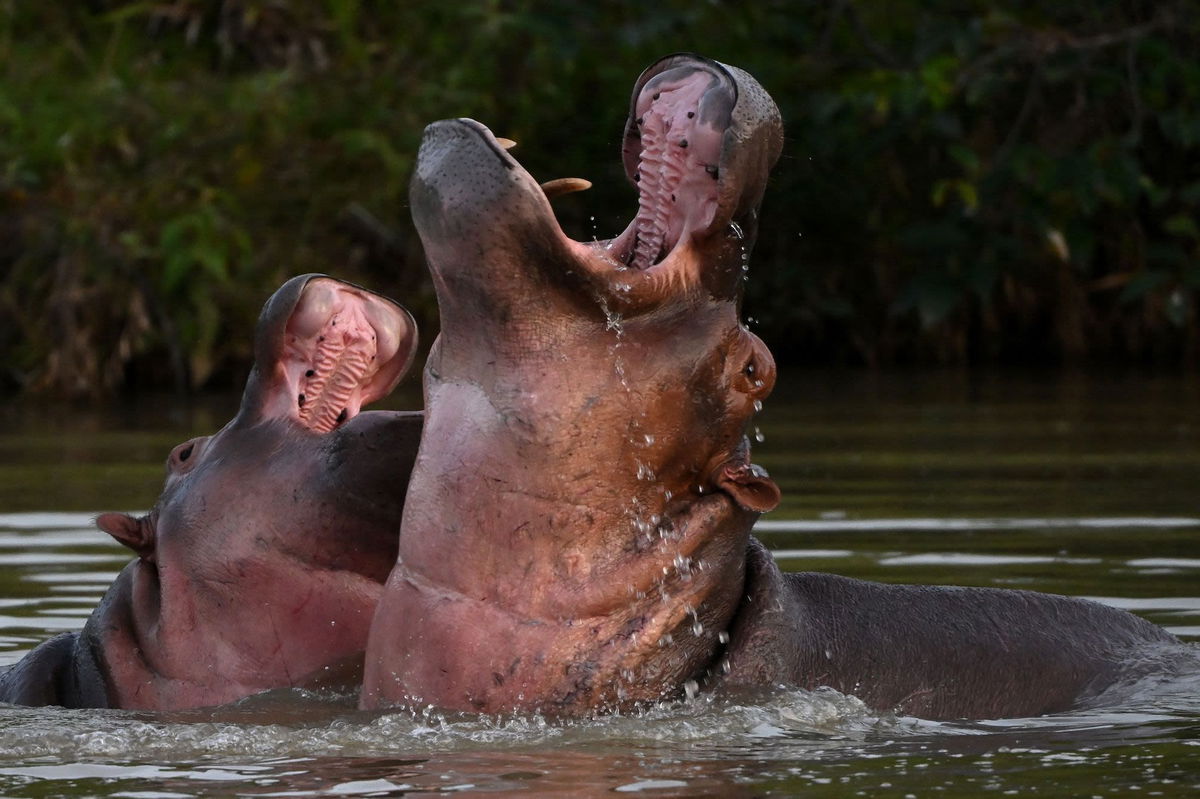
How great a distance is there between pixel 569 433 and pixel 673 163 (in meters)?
0.44

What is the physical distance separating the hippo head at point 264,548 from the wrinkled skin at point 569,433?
370 millimetres

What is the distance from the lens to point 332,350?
4035 mm

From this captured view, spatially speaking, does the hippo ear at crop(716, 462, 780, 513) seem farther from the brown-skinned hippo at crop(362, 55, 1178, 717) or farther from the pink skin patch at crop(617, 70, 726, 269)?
the pink skin patch at crop(617, 70, 726, 269)

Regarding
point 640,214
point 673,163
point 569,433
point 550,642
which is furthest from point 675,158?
point 550,642

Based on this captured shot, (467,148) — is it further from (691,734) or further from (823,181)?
(823,181)

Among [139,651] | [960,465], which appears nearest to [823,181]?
[960,465]

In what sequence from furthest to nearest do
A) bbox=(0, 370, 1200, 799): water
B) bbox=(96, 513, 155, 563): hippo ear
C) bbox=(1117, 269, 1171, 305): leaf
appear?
1. bbox=(1117, 269, 1171, 305): leaf
2. bbox=(96, 513, 155, 563): hippo ear
3. bbox=(0, 370, 1200, 799): water

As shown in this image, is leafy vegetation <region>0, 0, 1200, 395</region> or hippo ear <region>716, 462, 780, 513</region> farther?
leafy vegetation <region>0, 0, 1200, 395</region>

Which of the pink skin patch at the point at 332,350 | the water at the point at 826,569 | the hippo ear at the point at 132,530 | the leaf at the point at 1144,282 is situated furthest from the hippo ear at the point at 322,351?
the leaf at the point at 1144,282

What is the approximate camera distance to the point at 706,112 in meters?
3.34

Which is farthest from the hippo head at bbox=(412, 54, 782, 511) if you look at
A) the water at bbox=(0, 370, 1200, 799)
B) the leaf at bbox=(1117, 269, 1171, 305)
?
the leaf at bbox=(1117, 269, 1171, 305)

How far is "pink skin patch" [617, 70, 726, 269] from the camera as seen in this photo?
334 cm

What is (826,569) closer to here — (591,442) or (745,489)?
(745,489)

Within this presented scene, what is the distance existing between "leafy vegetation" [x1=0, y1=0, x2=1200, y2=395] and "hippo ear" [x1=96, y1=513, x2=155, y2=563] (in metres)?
8.44
